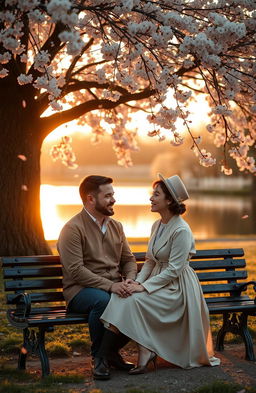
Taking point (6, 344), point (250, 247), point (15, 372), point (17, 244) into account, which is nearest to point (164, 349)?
point (15, 372)

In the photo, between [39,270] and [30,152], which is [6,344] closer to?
[39,270]

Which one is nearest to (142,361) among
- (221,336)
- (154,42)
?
(221,336)

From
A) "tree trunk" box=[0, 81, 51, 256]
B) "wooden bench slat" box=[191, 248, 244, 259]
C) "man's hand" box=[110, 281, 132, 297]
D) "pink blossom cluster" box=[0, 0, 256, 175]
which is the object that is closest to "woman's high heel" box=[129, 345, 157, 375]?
"man's hand" box=[110, 281, 132, 297]

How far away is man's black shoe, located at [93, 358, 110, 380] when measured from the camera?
5227mm

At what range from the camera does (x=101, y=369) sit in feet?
17.2

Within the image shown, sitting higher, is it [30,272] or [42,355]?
[30,272]

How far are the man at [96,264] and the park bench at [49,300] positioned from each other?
0.17 m

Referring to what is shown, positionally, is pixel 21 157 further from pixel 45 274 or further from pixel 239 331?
pixel 239 331

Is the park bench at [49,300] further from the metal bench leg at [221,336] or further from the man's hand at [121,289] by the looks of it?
the man's hand at [121,289]

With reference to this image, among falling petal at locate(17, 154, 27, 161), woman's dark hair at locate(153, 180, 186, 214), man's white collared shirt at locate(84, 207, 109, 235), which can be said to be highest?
falling petal at locate(17, 154, 27, 161)

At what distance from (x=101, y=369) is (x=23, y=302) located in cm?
85

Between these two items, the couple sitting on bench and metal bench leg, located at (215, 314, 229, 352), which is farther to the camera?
metal bench leg, located at (215, 314, 229, 352)

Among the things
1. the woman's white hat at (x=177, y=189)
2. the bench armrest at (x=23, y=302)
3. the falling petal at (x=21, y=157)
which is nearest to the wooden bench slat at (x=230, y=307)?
the woman's white hat at (x=177, y=189)

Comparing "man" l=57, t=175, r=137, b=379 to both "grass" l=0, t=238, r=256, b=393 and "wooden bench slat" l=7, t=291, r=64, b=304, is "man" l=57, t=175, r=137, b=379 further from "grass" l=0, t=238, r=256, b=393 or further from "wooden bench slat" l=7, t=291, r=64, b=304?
"grass" l=0, t=238, r=256, b=393
